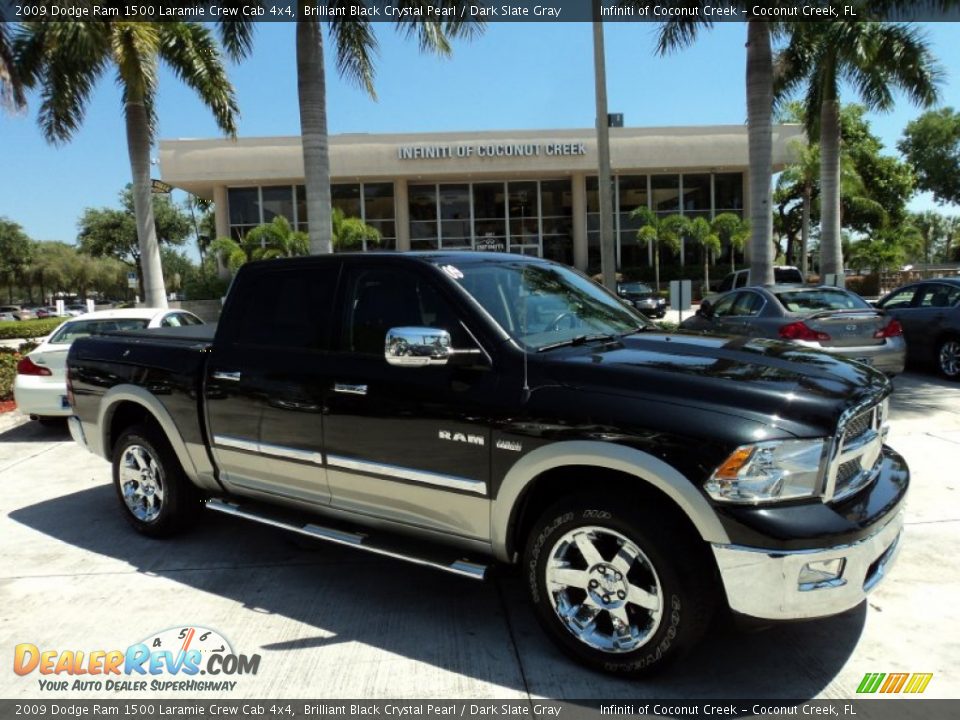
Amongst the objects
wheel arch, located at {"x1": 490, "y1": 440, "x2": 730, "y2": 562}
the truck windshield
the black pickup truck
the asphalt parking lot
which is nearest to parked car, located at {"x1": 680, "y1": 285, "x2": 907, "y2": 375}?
the asphalt parking lot

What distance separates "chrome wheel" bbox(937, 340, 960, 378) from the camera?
10414mm

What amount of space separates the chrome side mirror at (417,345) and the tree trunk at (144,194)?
14145mm

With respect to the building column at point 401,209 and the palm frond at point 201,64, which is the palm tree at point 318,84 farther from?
the building column at point 401,209

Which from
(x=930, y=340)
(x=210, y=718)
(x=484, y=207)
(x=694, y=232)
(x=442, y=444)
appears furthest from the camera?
(x=484, y=207)

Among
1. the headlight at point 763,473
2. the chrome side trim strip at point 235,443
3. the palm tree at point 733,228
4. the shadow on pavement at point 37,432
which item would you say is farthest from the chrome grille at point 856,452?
the palm tree at point 733,228

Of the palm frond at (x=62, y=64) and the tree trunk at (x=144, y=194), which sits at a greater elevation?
the palm frond at (x=62, y=64)

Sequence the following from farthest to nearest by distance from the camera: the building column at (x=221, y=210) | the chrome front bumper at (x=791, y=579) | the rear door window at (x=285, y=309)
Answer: the building column at (x=221, y=210) < the rear door window at (x=285, y=309) < the chrome front bumper at (x=791, y=579)

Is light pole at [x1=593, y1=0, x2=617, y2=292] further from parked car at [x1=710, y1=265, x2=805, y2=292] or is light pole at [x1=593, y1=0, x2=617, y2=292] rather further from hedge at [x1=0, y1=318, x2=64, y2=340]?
hedge at [x1=0, y1=318, x2=64, y2=340]

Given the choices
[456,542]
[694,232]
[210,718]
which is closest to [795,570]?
[456,542]

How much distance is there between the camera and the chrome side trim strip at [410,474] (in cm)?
336

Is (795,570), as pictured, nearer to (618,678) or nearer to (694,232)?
(618,678)

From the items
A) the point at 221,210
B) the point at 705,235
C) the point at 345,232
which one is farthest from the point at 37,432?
the point at 705,235

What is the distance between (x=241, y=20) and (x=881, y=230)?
34.4 metres

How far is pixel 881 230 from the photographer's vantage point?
119 ft
